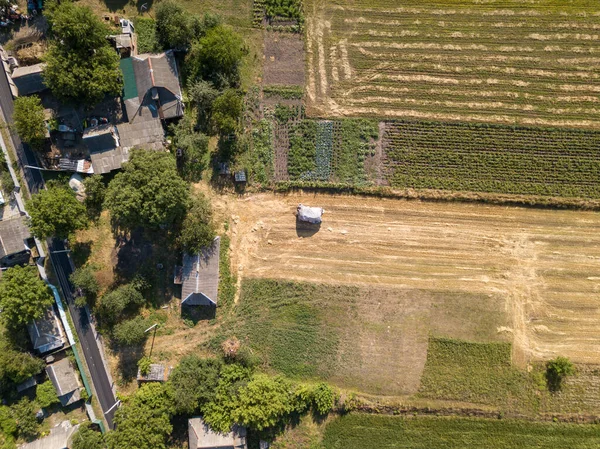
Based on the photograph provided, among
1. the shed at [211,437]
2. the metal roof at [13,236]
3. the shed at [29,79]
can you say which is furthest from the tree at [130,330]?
the shed at [29,79]

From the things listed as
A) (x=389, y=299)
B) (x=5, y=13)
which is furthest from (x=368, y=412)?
(x=5, y=13)

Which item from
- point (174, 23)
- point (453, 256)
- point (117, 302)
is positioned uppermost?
point (174, 23)

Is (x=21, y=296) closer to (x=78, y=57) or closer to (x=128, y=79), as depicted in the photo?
(x=78, y=57)

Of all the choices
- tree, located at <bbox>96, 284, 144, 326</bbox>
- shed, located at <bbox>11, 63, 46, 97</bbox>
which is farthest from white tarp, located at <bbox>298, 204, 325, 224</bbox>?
shed, located at <bbox>11, 63, 46, 97</bbox>

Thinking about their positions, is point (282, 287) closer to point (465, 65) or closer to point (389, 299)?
point (389, 299)

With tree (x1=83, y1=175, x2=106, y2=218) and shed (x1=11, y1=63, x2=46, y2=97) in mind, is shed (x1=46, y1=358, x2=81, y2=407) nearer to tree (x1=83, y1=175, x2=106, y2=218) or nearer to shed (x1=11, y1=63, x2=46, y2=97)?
tree (x1=83, y1=175, x2=106, y2=218)

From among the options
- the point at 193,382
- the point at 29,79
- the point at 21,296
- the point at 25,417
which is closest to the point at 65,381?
the point at 25,417

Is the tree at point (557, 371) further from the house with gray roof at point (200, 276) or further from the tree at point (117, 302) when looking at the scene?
the tree at point (117, 302)
